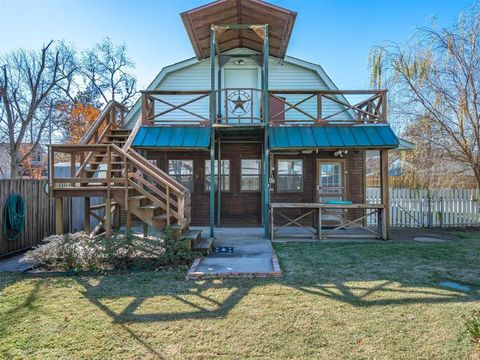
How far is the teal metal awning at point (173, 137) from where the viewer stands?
812cm

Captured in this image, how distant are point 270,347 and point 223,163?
25.4 feet

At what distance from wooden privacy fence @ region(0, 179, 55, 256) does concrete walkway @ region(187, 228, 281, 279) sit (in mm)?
4301

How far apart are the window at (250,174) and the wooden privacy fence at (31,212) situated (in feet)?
18.2

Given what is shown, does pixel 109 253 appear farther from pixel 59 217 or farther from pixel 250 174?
pixel 250 174

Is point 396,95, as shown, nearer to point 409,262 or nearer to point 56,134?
point 409,262

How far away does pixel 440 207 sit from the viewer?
1055cm

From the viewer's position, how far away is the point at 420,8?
11.1m

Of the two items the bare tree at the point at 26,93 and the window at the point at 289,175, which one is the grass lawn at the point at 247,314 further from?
the bare tree at the point at 26,93

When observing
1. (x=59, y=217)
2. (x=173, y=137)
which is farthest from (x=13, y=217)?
(x=173, y=137)

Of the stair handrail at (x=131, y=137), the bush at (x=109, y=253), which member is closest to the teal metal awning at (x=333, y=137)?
the stair handrail at (x=131, y=137)

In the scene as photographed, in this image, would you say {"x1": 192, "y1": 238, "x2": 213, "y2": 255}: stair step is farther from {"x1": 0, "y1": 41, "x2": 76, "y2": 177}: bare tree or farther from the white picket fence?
{"x1": 0, "y1": 41, "x2": 76, "y2": 177}: bare tree

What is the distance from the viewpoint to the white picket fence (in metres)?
10.5

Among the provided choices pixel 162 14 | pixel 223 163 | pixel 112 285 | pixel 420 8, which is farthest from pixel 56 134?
pixel 420 8

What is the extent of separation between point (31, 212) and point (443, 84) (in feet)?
43.1
